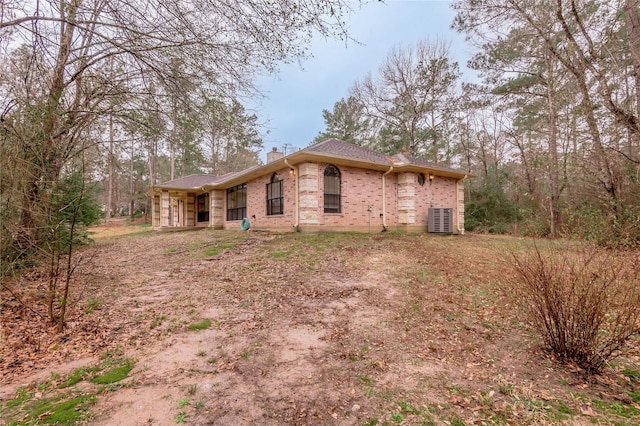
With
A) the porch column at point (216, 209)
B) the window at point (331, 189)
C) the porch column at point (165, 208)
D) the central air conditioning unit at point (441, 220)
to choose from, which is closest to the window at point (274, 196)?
the window at point (331, 189)

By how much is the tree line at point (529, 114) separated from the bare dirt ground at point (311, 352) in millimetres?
1584

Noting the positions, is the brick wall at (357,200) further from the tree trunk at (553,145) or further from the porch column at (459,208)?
the tree trunk at (553,145)

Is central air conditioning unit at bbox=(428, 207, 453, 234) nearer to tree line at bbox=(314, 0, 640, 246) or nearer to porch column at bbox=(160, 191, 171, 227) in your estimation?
tree line at bbox=(314, 0, 640, 246)

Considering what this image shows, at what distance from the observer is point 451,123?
67.4 feet

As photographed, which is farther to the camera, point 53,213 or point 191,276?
point 191,276

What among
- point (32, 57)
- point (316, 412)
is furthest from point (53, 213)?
point (316, 412)

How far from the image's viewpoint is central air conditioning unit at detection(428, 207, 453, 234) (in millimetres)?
12227

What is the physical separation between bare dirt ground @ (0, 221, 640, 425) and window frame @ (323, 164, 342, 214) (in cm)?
519

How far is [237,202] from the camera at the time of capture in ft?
50.7

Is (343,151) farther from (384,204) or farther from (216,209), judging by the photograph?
(216,209)

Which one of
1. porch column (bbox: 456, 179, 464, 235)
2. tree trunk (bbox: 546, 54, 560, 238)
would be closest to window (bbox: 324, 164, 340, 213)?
Result: porch column (bbox: 456, 179, 464, 235)

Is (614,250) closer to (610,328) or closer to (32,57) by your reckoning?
(610,328)

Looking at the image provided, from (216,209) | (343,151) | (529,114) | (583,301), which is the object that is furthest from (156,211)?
(529,114)

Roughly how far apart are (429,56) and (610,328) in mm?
20470
